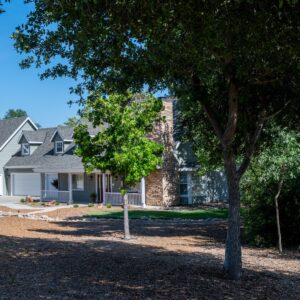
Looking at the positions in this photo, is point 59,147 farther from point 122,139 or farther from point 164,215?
point 122,139

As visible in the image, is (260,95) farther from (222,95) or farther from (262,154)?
(262,154)

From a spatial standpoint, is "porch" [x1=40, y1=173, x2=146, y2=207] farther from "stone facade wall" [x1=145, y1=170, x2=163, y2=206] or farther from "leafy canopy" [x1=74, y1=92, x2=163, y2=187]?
"leafy canopy" [x1=74, y1=92, x2=163, y2=187]

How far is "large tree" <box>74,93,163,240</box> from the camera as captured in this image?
15250 millimetres

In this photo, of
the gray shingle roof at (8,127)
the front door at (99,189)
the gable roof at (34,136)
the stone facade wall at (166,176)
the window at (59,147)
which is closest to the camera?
the stone facade wall at (166,176)

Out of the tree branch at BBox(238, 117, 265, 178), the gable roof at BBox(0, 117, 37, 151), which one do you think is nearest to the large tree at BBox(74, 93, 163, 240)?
the tree branch at BBox(238, 117, 265, 178)

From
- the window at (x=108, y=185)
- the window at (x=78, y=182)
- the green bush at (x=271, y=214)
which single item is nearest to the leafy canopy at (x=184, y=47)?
the green bush at (x=271, y=214)

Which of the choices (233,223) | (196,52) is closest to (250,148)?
(233,223)

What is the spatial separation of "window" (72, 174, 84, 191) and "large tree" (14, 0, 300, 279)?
27.0 metres

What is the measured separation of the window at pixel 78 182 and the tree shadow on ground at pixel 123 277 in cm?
2450

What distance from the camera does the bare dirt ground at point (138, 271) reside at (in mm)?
7586

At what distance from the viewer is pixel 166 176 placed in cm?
3053

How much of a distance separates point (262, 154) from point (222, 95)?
5.63m

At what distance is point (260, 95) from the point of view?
9766mm

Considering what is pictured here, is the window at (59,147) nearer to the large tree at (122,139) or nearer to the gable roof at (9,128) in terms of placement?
the gable roof at (9,128)
